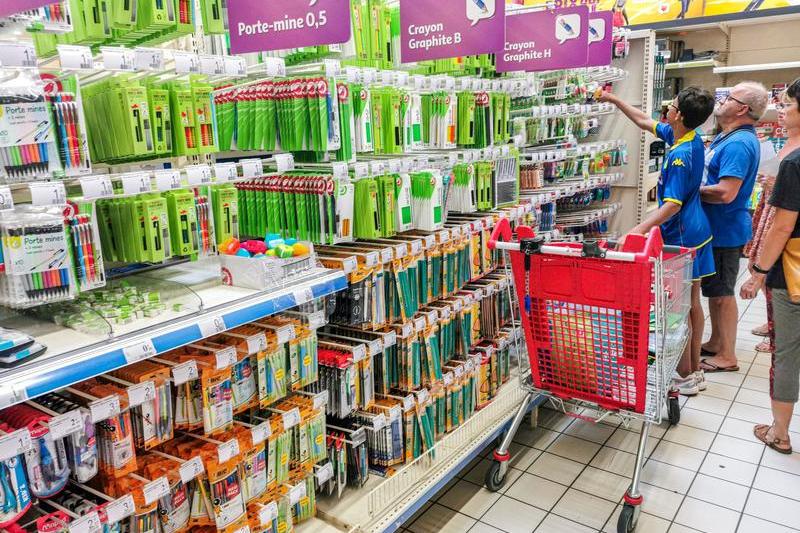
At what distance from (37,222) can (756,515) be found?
135 inches

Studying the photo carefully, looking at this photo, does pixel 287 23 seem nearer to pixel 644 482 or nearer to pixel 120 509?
pixel 120 509

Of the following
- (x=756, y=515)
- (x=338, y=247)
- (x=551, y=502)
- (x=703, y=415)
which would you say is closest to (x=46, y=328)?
(x=338, y=247)

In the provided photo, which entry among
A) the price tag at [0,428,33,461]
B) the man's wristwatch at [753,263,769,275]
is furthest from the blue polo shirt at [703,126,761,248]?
the price tag at [0,428,33,461]

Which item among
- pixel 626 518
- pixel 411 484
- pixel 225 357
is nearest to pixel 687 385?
pixel 626 518

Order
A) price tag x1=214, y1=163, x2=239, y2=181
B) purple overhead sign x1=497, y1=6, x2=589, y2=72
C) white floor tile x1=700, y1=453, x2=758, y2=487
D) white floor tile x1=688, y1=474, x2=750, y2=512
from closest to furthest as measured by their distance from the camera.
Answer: price tag x1=214, y1=163, x2=239, y2=181, white floor tile x1=688, y1=474, x2=750, y2=512, white floor tile x1=700, y1=453, x2=758, y2=487, purple overhead sign x1=497, y1=6, x2=589, y2=72

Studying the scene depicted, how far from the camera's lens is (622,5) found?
8766mm

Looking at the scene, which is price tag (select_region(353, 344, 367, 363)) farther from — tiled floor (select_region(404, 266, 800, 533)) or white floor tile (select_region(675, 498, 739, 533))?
white floor tile (select_region(675, 498, 739, 533))

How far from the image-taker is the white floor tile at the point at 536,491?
3.19 metres

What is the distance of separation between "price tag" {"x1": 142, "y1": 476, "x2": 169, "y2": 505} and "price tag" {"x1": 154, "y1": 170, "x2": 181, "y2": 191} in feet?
3.02

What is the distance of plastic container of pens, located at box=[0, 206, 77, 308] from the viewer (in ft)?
5.51

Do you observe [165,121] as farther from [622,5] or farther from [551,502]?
[622,5]

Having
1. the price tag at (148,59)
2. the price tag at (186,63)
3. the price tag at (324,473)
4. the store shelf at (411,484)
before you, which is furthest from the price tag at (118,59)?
the store shelf at (411,484)

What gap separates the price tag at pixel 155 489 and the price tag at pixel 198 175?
0.96 meters

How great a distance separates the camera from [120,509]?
5.75 ft
